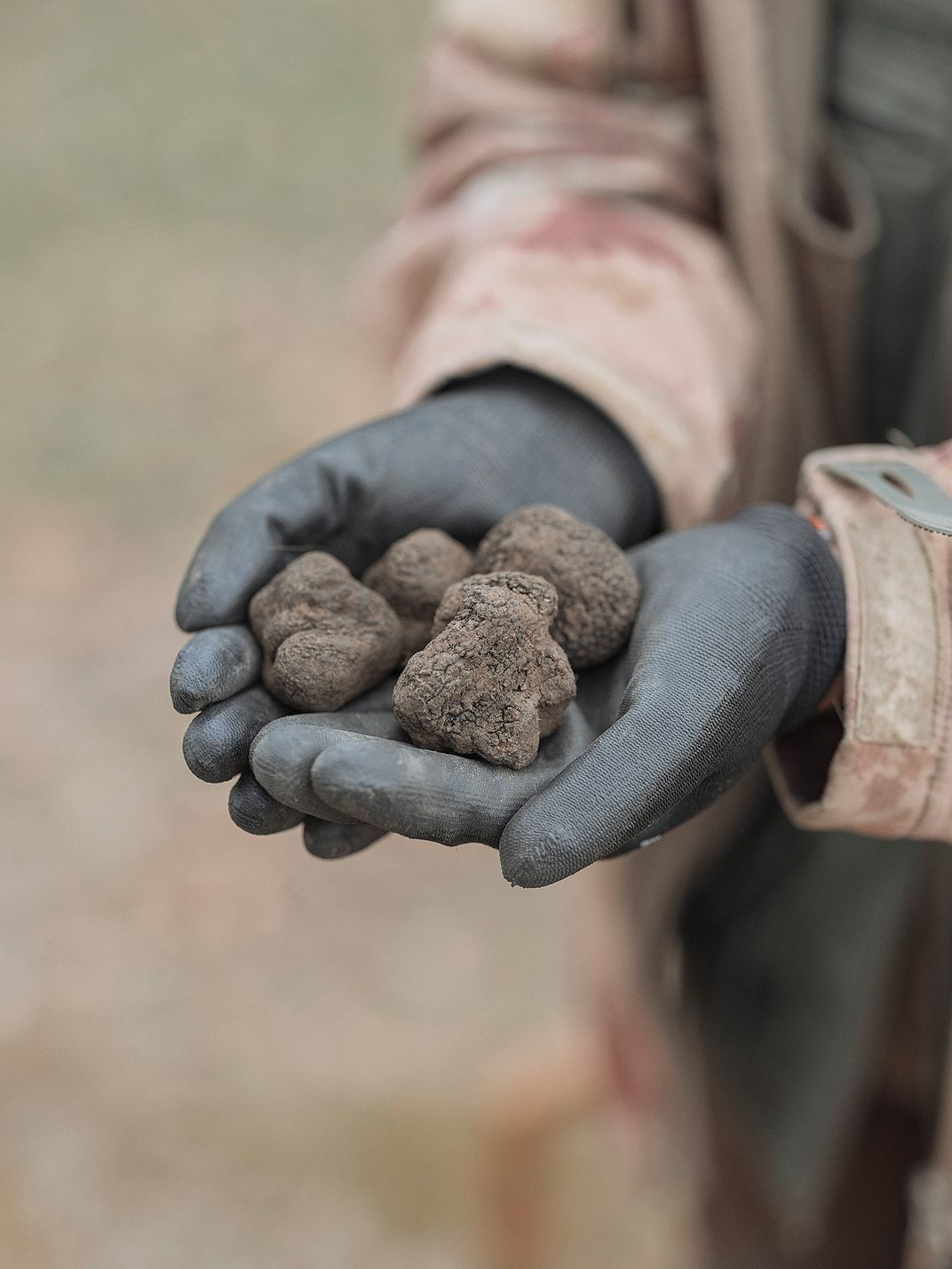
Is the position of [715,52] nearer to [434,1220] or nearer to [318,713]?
[318,713]

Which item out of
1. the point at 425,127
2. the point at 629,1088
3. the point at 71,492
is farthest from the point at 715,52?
the point at 71,492

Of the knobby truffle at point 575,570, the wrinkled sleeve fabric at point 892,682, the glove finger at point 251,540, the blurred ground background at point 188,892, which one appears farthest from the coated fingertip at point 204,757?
the blurred ground background at point 188,892

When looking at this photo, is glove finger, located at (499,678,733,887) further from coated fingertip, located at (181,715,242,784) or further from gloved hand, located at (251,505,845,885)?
coated fingertip, located at (181,715,242,784)

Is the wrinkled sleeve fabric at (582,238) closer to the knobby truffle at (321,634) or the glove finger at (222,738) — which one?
the knobby truffle at (321,634)

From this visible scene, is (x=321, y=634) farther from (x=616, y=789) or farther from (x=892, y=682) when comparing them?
(x=892, y=682)

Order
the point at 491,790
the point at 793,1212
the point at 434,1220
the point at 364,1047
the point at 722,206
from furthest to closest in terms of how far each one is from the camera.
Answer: the point at 364,1047 → the point at 434,1220 → the point at 793,1212 → the point at 722,206 → the point at 491,790

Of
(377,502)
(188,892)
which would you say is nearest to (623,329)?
(377,502)
